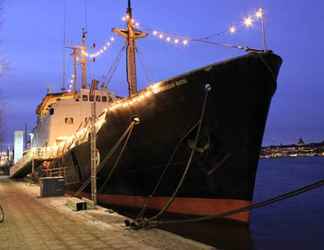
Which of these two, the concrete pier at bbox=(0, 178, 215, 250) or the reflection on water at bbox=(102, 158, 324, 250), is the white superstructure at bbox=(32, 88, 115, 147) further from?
the concrete pier at bbox=(0, 178, 215, 250)

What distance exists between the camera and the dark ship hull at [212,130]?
37.4 feet

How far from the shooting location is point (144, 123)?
521 inches

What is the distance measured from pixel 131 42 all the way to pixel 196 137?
720 centimetres

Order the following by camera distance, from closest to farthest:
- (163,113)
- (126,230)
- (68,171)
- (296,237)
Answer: (126,230) < (163,113) < (296,237) < (68,171)

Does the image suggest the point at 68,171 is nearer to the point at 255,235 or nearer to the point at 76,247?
the point at 255,235

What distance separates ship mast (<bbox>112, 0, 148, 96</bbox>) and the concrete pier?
6.84 meters

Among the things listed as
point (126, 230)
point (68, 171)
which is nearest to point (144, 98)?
point (126, 230)

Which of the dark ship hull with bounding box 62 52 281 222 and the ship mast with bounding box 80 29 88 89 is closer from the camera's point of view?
the dark ship hull with bounding box 62 52 281 222

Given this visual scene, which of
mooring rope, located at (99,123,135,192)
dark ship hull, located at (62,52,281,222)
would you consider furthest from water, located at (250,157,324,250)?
mooring rope, located at (99,123,135,192)

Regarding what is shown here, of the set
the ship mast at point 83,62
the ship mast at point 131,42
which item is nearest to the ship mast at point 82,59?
the ship mast at point 83,62

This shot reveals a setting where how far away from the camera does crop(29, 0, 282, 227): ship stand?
11.5m

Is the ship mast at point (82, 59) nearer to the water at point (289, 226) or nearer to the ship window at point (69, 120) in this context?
the ship window at point (69, 120)

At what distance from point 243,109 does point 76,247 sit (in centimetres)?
680

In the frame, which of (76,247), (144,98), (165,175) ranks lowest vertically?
(76,247)
